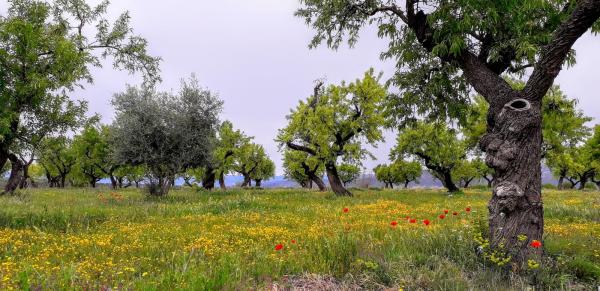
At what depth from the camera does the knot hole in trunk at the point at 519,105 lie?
6.52 metres

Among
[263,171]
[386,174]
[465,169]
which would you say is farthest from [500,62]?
[386,174]

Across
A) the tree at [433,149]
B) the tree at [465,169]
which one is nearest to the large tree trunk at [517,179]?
the tree at [433,149]

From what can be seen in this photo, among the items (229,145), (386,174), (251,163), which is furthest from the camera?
(386,174)

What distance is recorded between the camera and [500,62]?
898 cm

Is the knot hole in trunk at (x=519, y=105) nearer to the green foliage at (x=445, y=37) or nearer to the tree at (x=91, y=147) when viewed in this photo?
the green foliage at (x=445, y=37)

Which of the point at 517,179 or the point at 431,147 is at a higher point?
the point at 431,147

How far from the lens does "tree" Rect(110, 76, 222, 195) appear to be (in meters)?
23.9

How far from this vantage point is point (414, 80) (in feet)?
35.0

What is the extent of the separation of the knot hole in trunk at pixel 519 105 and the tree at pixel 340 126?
22.0 meters

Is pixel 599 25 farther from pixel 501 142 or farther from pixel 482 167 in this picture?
pixel 482 167

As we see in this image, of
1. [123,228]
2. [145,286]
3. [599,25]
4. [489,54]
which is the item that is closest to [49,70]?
[123,228]

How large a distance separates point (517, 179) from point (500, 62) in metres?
3.88

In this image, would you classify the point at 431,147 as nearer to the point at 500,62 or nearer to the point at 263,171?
the point at 500,62

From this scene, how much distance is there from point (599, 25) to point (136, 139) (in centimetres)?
2375
